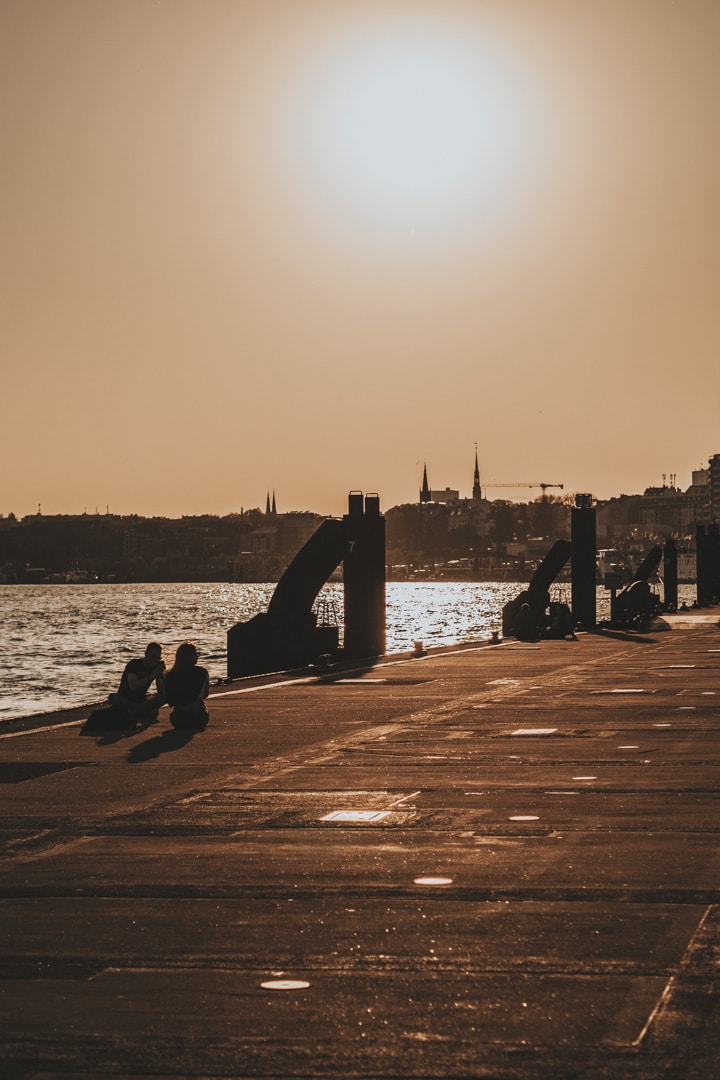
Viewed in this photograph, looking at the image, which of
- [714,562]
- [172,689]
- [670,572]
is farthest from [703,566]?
[172,689]

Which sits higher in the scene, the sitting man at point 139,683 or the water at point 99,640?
the sitting man at point 139,683

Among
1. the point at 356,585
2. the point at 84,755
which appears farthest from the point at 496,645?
the point at 84,755

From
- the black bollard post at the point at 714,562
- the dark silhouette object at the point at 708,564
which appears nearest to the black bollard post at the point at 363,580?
the dark silhouette object at the point at 708,564

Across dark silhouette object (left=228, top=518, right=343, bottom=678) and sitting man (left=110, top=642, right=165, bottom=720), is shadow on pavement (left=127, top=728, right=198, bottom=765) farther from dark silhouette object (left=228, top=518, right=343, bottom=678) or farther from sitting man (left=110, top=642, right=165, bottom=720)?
dark silhouette object (left=228, top=518, right=343, bottom=678)

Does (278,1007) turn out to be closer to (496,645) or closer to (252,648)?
(252,648)

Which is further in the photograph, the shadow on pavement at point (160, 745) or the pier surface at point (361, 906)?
the shadow on pavement at point (160, 745)

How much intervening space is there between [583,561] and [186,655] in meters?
39.2

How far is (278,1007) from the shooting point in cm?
699

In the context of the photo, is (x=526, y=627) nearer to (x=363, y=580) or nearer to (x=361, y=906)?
(x=363, y=580)

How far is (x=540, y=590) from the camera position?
191 ft

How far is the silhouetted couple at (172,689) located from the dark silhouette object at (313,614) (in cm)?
1687

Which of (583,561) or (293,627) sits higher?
(583,561)

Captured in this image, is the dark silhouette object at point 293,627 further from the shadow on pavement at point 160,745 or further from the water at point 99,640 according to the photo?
the shadow on pavement at point 160,745

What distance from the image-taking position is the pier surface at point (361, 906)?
645 centimetres
